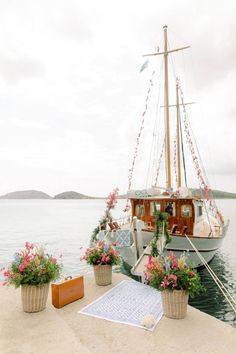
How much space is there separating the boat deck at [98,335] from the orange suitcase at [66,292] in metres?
0.20

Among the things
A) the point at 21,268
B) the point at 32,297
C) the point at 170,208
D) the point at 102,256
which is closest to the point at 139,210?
the point at 170,208

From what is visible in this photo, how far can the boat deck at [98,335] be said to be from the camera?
14.5 ft

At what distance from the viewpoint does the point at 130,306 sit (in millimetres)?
6293

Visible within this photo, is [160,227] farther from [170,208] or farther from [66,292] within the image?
[66,292]

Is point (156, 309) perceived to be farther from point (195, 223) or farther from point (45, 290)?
point (195, 223)

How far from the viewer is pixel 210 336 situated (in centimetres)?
488

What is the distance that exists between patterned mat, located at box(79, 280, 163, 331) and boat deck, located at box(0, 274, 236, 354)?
0.63 ft

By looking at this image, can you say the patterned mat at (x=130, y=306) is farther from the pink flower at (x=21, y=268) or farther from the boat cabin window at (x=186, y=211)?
the boat cabin window at (x=186, y=211)

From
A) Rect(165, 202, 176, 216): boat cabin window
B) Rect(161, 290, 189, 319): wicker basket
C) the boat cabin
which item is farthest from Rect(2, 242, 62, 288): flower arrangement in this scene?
Rect(165, 202, 176, 216): boat cabin window

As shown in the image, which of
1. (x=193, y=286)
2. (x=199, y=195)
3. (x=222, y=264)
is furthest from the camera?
(x=222, y=264)

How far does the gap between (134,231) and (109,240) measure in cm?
150

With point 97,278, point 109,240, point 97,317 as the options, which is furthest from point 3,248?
point 97,317

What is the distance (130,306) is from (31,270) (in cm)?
262

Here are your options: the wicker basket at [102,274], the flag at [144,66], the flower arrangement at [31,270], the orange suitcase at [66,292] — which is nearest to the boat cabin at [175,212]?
the wicker basket at [102,274]
